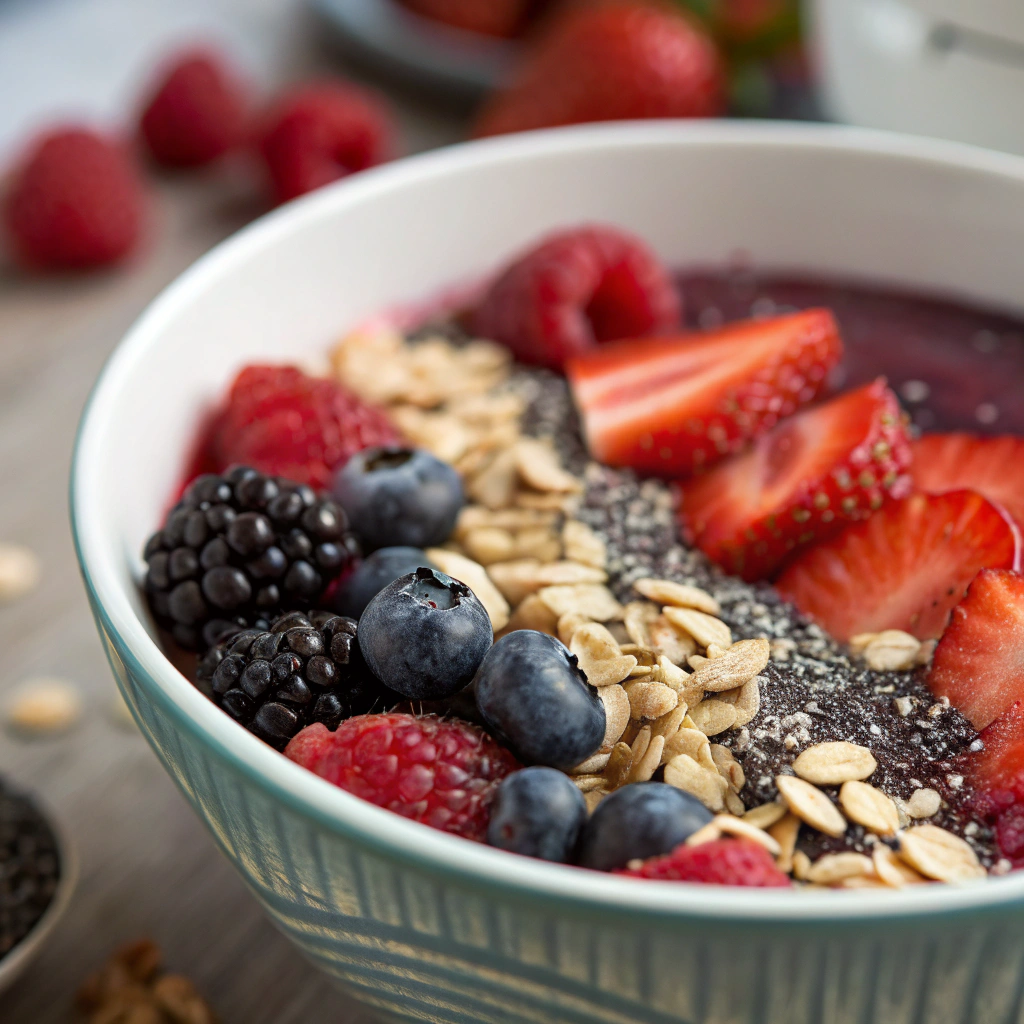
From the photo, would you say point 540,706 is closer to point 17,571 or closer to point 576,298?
point 576,298

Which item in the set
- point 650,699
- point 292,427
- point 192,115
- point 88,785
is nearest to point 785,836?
point 650,699

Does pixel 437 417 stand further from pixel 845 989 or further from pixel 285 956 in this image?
pixel 845 989

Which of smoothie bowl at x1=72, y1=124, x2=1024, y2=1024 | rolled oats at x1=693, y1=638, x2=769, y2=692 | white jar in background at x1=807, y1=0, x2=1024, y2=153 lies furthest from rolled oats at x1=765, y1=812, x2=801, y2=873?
white jar in background at x1=807, y1=0, x2=1024, y2=153

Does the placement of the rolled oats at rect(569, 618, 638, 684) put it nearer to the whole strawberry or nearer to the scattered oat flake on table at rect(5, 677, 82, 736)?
the scattered oat flake on table at rect(5, 677, 82, 736)

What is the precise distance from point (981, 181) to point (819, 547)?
482 mm

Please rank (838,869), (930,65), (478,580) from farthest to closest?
1. (930,65)
2. (478,580)
3. (838,869)

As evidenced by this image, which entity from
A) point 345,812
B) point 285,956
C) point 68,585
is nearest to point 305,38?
point 68,585

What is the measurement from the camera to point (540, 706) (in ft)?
2.40

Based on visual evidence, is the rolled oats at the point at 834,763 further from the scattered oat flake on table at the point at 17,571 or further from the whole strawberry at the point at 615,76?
the whole strawberry at the point at 615,76

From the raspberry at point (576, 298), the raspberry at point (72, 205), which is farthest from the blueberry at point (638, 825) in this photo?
the raspberry at point (72, 205)

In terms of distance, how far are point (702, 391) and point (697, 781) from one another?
0.45m

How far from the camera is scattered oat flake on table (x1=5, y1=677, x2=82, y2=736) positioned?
1.17 meters

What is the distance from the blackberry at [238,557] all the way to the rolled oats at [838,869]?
16.5 inches

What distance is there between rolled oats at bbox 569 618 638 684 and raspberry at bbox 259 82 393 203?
1.16 m
